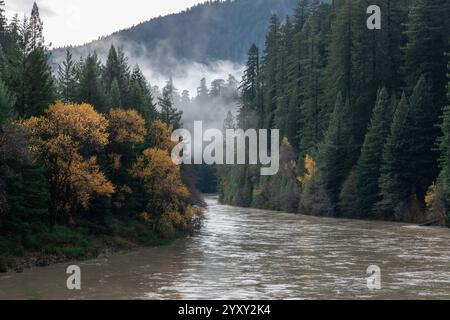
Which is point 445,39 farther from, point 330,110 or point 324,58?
point 324,58

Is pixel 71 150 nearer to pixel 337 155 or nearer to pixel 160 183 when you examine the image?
pixel 160 183

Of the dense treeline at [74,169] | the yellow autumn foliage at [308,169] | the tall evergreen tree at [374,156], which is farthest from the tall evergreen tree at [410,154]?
the dense treeline at [74,169]

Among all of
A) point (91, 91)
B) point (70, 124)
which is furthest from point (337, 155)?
point (70, 124)

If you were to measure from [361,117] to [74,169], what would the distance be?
61288 mm

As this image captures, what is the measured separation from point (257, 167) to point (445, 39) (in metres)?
46.4

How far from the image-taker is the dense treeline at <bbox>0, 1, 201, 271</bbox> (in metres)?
38.8

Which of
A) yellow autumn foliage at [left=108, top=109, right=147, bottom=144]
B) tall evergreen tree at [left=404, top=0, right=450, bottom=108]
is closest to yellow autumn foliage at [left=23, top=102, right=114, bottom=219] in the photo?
yellow autumn foliage at [left=108, top=109, right=147, bottom=144]

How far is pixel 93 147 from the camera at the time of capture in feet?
152

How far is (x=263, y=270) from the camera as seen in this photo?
3866cm

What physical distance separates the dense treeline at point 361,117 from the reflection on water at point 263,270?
1998 centimetres

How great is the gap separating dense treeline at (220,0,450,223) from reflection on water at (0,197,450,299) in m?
20.0

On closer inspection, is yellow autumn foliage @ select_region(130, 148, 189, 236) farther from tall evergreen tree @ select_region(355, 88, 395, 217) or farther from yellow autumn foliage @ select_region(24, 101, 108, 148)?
tall evergreen tree @ select_region(355, 88, 395, 217)
